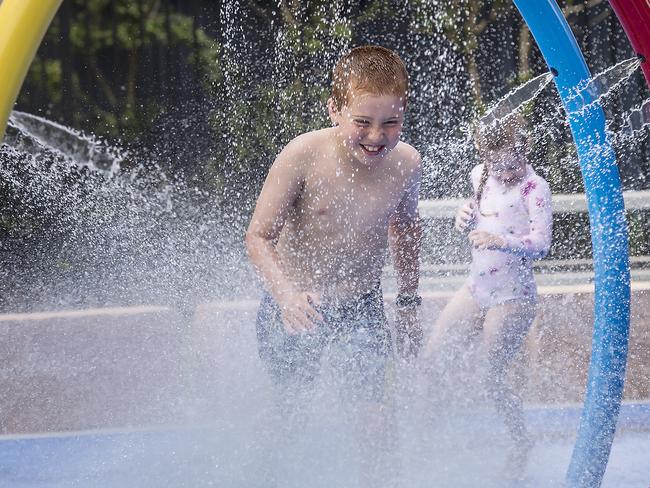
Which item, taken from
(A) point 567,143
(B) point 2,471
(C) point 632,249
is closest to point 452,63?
(A) point 567,143

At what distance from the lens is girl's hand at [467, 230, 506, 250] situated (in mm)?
3373

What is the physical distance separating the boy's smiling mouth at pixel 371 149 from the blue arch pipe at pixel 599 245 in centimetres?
57

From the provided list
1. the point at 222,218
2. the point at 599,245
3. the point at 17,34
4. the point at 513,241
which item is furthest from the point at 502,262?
the point at 222,218

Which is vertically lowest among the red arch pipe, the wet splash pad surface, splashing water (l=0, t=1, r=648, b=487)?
the wet splash pad surface

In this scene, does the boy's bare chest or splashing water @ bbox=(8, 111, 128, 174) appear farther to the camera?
splashing water @ bbox=(8, 111, 128, 174)

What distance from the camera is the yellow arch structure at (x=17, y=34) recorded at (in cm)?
249

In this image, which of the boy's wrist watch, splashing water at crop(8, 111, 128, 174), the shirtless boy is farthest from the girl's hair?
splashing water at crop(8, 111, 128, 174)

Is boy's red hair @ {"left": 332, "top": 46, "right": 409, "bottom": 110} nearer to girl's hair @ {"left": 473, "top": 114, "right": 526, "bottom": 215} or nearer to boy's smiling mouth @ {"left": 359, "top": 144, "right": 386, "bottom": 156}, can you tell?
boy's smiling mouth @ {"left": 359, "top": 144, "right": 386, "bottom": 156}

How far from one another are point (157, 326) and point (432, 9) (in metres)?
3.17

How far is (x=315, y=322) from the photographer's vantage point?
2604 millimetres

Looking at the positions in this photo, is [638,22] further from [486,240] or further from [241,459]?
[241,459]

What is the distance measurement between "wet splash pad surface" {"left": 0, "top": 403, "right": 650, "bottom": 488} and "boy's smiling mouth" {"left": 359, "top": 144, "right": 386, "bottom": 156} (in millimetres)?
1037

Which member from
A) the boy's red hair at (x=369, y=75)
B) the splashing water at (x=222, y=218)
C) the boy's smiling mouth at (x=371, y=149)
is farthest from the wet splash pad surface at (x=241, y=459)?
the boy's red hair at (x=369, y=75)

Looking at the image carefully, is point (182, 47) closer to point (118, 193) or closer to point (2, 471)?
point (118, 193)
